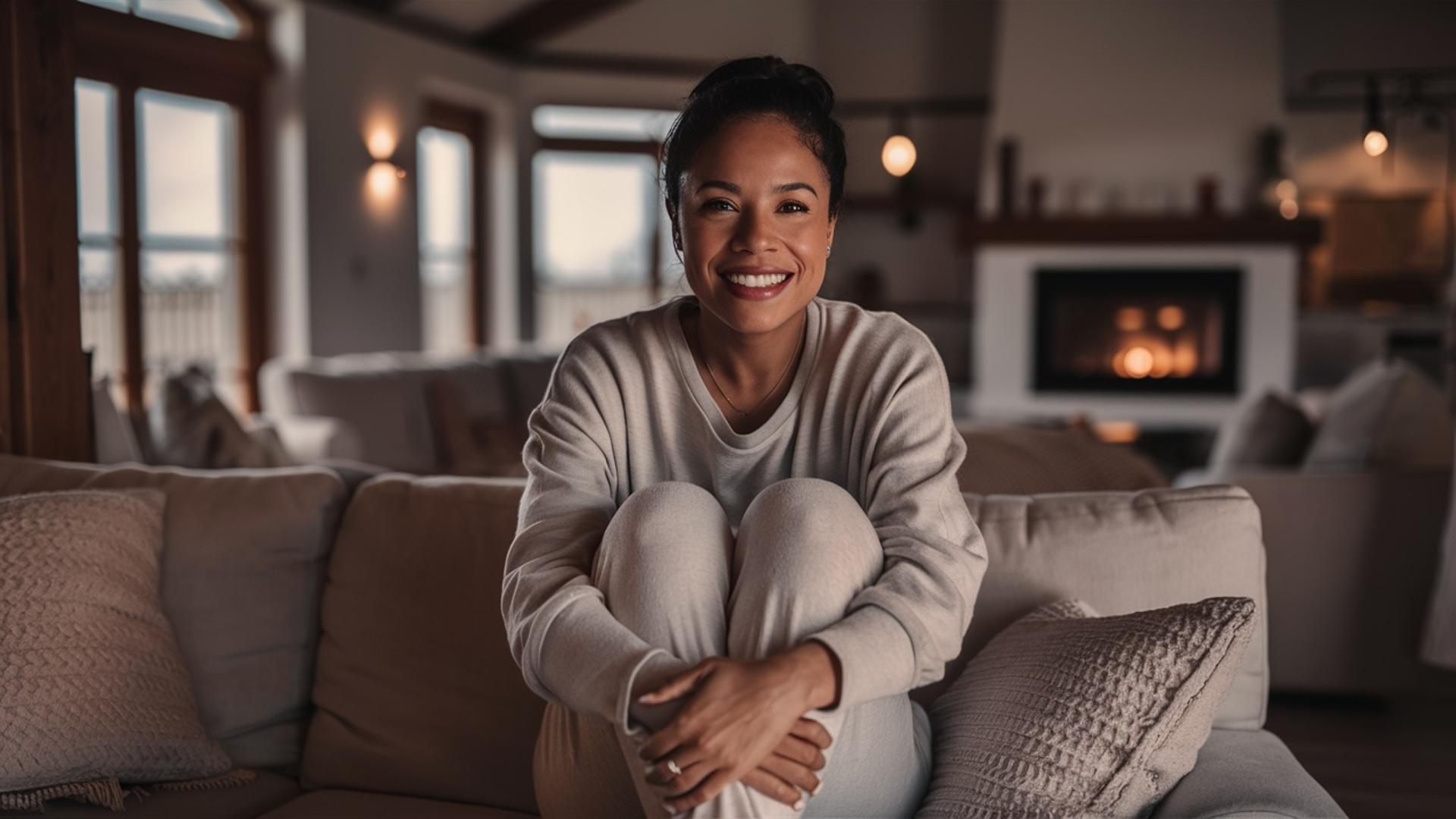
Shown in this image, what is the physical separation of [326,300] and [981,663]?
5775 millimetres

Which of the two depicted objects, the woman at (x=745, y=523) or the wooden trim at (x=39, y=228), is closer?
the woman at (x=745, y=523)

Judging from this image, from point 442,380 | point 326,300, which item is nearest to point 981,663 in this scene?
point 442,380

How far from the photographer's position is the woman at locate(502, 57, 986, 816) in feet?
4.42

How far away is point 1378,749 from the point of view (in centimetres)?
327

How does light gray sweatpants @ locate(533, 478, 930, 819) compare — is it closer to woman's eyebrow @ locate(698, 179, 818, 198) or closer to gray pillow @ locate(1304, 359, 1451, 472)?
woman's eyebrow @ locate(698, 179, 818, 198)

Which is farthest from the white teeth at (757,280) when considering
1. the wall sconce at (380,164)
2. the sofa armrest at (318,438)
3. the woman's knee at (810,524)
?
the wall sconce at (380,164)

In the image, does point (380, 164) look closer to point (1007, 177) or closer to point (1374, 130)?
point (1007, 177)

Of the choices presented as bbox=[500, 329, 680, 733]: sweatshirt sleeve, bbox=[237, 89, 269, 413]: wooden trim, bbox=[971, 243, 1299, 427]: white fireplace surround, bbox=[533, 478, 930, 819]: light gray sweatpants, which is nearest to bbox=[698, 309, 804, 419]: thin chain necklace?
bbox=[500, 329, 680, 733]: sweatshirt sleeve

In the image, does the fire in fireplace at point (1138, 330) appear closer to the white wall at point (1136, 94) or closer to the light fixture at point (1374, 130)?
the white wall at point (1136, 94)

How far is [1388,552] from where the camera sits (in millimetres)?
3453

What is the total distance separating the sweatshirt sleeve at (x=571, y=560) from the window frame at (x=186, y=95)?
4.18m

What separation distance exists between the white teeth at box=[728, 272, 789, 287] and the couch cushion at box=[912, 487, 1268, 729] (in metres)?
0.46

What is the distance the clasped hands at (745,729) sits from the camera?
51.0 inches

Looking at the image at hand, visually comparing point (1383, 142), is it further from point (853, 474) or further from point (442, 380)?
point (853, 474)
